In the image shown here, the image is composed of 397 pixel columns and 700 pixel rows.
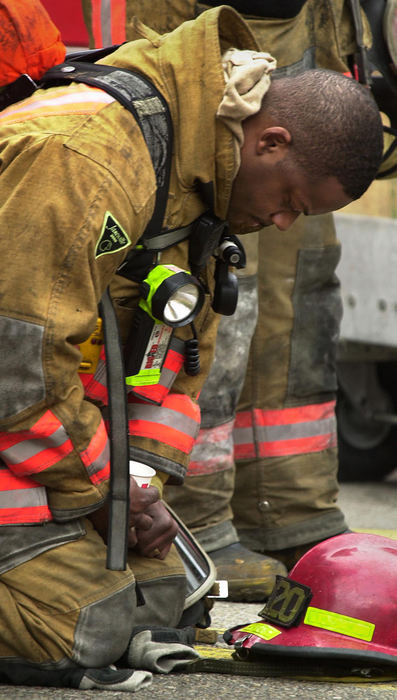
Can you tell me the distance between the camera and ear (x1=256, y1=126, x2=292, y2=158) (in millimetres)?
2486

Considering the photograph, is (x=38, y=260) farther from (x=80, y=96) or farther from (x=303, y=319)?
(x=303, y=319)

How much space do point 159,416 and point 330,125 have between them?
2.42ft

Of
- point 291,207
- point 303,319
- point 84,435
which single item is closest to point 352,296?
point 303,319

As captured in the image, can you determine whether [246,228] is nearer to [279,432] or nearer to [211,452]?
[211,452]

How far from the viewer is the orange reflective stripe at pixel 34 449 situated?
2275mm

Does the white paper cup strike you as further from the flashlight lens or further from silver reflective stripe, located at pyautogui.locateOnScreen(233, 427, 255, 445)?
silver reflective stripe, located at pyautogui.locateOnScreen(233, 427, 255, 445)

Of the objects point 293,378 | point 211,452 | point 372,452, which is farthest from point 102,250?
point 372,452

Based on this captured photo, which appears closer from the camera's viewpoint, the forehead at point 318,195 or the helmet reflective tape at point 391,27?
the forehead at point 318,195

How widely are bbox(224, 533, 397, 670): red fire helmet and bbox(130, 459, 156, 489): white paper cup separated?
1.14 feet

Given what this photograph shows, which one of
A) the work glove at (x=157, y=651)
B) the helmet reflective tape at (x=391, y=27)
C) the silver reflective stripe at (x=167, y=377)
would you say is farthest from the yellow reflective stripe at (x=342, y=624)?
the helmet reflective tape at (x=391, y=27)

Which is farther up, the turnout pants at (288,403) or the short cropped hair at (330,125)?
the short cropped hair at (330,125)

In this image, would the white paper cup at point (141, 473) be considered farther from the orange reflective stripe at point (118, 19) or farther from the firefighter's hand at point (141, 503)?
the orange reflective stripe at point (118, 19)

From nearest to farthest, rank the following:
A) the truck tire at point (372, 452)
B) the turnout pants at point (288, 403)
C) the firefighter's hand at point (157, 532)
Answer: the firefighter's hand at point (157, 532) → the turnout pants at point (288, 403) → the truck tire at point (372, 452)

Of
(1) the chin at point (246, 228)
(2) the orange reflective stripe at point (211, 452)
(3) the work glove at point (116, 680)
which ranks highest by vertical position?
(1) the chin at point (246, 228)
